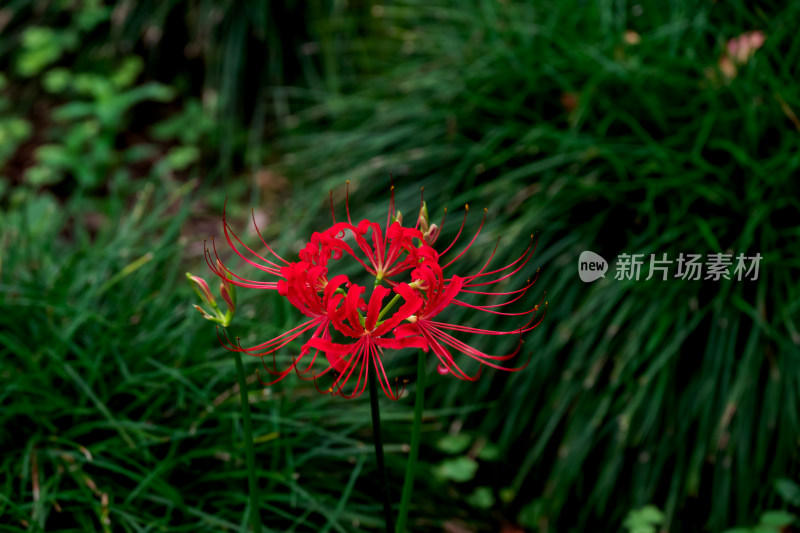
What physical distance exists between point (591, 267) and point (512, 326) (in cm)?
31

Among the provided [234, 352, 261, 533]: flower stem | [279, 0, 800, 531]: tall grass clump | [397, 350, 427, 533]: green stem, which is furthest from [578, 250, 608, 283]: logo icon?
[234, 352, 261, 533]: flower stem

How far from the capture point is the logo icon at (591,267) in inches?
88.6

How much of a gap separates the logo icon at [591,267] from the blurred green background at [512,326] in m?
0.04

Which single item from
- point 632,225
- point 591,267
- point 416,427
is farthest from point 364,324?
point 632,225

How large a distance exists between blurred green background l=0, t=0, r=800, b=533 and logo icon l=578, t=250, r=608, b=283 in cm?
4

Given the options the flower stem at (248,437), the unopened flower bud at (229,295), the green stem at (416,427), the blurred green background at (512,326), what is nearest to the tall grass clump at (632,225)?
the blurred green background at (512,326)

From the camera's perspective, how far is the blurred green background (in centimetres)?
191

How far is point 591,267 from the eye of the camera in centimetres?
225

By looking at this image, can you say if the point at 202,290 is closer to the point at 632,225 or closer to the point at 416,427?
the point at 416,427

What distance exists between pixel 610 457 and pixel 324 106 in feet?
6.15

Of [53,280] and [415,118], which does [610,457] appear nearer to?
[415,118]

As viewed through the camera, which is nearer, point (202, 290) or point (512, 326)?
point (202, 290)

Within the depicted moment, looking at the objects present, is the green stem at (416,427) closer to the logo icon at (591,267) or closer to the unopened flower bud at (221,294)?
the unopened flower bud at (221,294)

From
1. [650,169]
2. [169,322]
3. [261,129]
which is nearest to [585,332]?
[650,169]
